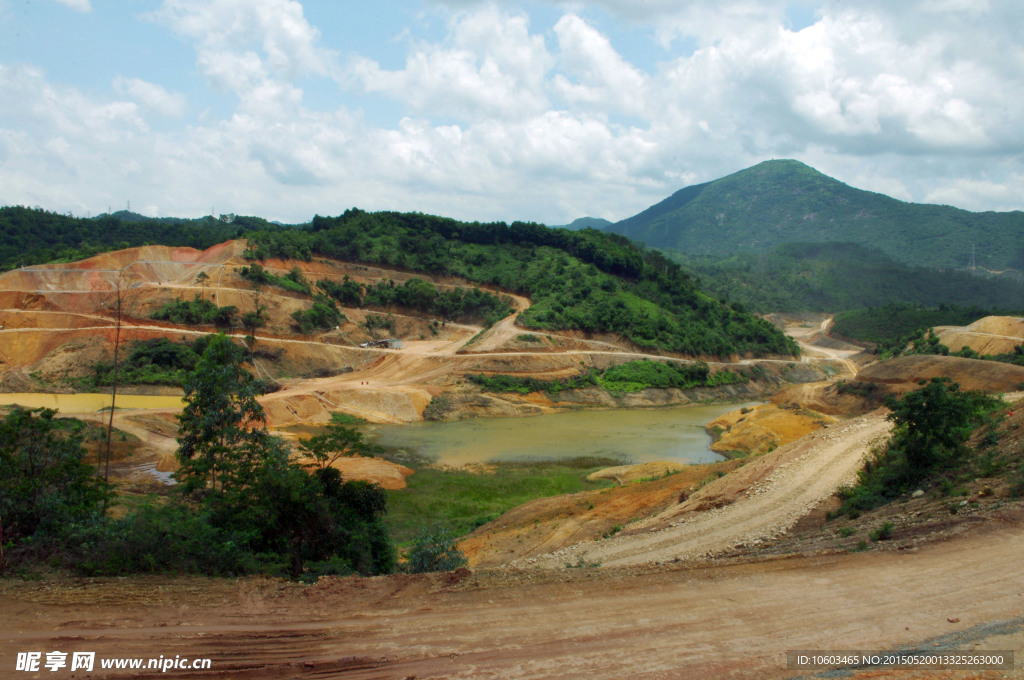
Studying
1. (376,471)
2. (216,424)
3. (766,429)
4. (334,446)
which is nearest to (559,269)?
(766,429)

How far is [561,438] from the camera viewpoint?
39875 mm

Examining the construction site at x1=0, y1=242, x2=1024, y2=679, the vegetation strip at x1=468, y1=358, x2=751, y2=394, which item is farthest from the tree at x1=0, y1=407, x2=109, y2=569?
the vegetation strip at x1=468, y1=358, x2=751, y2=394

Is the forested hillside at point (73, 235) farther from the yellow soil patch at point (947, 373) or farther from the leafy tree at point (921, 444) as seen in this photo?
the leafy tree at point (921, 444)

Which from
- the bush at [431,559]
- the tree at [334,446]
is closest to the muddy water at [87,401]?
the tree at [334,446]

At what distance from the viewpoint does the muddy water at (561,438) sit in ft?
115

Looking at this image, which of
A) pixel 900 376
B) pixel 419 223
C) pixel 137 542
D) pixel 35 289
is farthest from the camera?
pixel 419 223

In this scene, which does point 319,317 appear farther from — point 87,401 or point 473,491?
point 473,491

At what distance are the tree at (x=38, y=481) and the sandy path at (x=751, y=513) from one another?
987cm

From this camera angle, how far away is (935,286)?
117938 millimetres

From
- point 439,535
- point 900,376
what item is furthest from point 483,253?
point 439,535

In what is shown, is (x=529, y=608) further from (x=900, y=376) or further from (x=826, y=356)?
(x=826, y=356)

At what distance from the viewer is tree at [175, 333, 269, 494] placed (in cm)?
1419

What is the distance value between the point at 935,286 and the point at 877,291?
32.0ft

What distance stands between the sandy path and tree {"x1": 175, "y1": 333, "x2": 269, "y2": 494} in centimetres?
758
